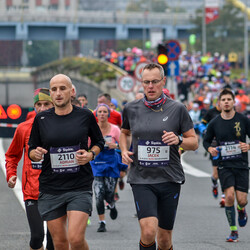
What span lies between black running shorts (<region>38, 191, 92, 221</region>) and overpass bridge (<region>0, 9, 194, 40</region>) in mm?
90234

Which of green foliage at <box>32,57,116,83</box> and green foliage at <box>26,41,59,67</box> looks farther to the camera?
green foliage at <box>26,41,59,67</box>

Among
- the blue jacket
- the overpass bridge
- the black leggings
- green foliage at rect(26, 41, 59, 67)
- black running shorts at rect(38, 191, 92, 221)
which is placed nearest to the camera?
black running shorts at rect(38, 191, 92, 221)

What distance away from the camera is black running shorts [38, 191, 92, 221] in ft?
22.3

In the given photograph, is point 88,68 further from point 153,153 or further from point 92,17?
point 153,153

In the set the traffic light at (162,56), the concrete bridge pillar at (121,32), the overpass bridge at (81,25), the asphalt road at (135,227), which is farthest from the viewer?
the concrete bridge pillar at (121,32)

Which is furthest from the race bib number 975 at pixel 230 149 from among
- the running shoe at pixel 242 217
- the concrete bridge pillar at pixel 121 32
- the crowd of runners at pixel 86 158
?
the concrete bridge pillar at pixel 121 32

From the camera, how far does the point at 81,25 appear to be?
10056 centimetres

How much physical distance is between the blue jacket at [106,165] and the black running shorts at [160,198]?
413 cm

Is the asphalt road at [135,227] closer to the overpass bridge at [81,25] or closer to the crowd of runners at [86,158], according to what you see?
the crowd of runners at [86,158]

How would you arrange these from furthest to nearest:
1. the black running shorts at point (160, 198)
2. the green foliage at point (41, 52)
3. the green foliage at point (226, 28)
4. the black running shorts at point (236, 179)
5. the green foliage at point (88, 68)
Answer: the green foliage at point (41, 52)
the green foliage at point (226, 28)
the green foliage at point (88, 68)
the black running shorts at point (236, 179)
the black running shorts at point (160, 198)

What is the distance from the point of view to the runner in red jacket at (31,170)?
758cm

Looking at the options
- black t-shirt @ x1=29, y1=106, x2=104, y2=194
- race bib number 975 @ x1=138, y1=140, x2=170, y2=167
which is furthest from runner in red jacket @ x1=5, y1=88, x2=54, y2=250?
race bib number 975 @ x1=138, y1=140, x2=170, y2=167

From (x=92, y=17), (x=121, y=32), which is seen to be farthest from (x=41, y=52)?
(x=92, y=17)

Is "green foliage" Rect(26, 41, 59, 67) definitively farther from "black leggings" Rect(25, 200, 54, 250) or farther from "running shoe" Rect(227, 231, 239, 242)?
"black leggings" Rect(25, 200, 54, 250)
